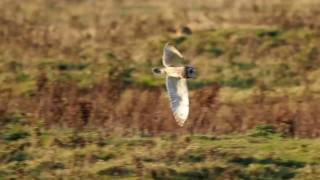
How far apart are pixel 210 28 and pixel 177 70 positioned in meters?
10.5

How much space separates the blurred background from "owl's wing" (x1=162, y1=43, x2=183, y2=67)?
120cm

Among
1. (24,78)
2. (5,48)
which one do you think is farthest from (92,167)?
(5,48)

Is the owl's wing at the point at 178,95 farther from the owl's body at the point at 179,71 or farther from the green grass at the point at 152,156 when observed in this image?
the green grass at the point at 152,156

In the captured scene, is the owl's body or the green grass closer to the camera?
the green grass

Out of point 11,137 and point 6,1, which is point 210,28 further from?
point 11,137

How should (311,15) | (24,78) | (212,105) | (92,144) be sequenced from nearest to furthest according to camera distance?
1. (92,144)
2. (212,105)
3. (24,78)
4. (311,15)

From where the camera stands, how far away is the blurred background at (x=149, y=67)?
38.5ft

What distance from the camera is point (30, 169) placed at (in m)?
9.20

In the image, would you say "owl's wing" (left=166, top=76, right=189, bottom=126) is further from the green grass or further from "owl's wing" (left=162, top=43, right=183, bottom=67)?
the green grass

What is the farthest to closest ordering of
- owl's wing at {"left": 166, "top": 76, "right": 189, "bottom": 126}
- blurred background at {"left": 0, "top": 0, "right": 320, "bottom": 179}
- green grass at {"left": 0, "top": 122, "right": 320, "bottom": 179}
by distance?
blurred background at {"left": 0, "top": 0, "right": 320, "bottom": 179} → owl's wing at {"left": 166, "top": 76, "right": 189, "bottom": 126} → green grass at {"left": 0, "top": 122, "right": 320, "bottom": 179}

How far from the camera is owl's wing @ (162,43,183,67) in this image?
9.58m

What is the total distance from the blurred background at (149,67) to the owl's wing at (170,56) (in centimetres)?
120

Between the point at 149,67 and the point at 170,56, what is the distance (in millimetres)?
7201

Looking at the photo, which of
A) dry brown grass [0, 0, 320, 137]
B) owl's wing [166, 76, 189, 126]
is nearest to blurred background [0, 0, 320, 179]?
dry brown grass [0, 0, 320, 137]
